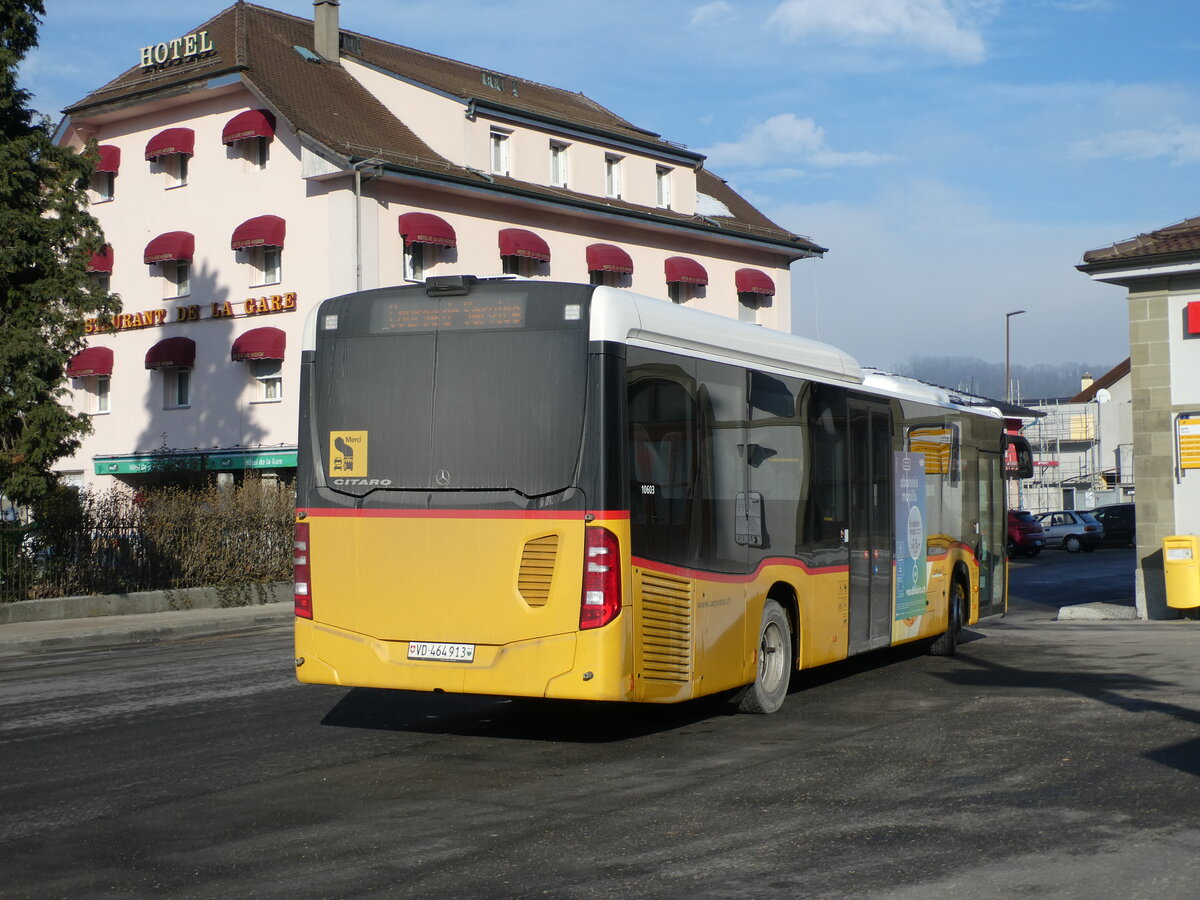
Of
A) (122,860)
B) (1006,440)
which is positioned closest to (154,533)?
(1006,440)

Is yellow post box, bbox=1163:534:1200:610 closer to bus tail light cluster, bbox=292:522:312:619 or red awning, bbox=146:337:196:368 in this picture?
bus tail light cluster, bbox=292:522:312:619

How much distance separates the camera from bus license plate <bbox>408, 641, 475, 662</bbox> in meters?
9.71

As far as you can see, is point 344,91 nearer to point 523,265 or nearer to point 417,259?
point 417,259

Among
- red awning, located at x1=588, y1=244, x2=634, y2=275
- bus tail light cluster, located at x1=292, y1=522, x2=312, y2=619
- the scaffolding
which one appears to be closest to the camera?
bus tail light cluster, located at x1=292, y1=522, x2=312, y2=619

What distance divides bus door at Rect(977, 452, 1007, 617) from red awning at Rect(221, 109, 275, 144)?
28.5 metres

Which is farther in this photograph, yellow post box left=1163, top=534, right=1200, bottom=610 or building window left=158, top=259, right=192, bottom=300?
building window left=158, top=259, right=192, bottom=300

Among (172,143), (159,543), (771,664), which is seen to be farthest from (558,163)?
(771,664)

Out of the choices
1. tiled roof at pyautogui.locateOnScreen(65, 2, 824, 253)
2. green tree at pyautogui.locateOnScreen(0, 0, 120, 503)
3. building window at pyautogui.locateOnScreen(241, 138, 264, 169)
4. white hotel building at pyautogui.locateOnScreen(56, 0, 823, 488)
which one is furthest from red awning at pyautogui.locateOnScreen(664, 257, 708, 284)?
green tree at pyautogui.locateOnScreen(0, 0, 120, 503)

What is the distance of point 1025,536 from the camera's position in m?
52.8

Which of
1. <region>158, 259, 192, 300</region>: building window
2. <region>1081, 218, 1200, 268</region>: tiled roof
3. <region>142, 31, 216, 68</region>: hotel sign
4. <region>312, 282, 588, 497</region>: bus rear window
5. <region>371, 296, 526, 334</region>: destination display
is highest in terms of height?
<region>142, 31, 216, 68</region>: hotel sign

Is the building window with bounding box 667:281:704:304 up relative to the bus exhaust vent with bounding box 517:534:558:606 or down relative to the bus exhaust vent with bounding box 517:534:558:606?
up

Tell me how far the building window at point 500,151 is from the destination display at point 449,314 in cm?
3657

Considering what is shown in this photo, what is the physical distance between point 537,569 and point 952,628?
8369mm

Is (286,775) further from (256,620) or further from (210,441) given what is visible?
(210,441)
